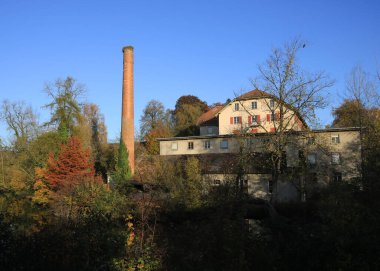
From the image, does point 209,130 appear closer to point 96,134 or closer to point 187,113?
point 187,113

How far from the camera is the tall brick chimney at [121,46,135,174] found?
39219 millimetres

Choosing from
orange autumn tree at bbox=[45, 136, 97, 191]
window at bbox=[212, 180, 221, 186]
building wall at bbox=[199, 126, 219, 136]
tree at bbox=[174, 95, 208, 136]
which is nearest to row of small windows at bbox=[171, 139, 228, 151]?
building wall at bbox=[199, 126, 219, 136]

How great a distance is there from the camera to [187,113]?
66.8m

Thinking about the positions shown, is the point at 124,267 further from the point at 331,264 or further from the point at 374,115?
the point at 374,115

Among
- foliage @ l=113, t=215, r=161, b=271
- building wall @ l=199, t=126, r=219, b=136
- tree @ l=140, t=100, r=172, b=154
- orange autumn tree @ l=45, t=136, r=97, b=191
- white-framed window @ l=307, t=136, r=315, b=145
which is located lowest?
foliage @ l=113, t=215, r=161, b=271

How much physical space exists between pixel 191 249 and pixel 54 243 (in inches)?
118

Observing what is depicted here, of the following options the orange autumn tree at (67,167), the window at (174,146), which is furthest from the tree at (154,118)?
the orange autumn tree at (67,167)

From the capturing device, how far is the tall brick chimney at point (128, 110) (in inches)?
1544

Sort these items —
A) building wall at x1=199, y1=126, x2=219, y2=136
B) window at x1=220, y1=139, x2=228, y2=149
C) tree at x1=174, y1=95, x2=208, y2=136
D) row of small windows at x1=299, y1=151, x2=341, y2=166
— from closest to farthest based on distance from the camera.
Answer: row of small windows at x1=299, y1=151, x2=341, y2=166
window at x1=220, y1=139, x2=228, y2=149
building wall at x1=199, y1=126, x2=219, y2=136
tree at x1=174, y1=95, x2=208, y2=136

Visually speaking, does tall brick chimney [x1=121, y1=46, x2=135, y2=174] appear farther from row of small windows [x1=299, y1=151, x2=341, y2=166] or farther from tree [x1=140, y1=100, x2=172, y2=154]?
tree [x1=140, y1=100, x2=172, y2=154]

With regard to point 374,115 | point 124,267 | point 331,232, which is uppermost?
point 374,115

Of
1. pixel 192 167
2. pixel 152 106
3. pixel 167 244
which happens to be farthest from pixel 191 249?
pixel 152 106

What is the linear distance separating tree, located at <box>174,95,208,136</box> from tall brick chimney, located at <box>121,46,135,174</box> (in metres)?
22.4

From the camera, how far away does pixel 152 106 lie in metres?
69.1
